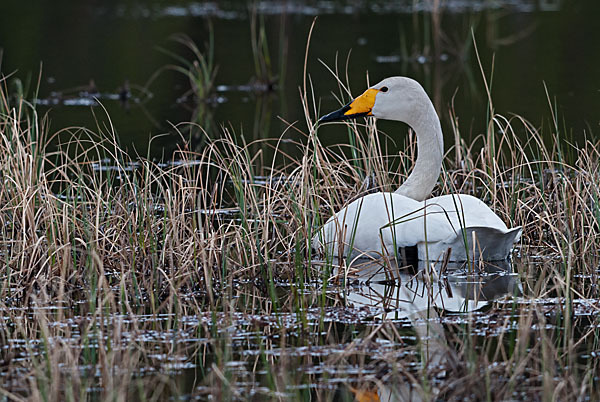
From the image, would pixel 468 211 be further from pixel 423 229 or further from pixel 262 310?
pixel 262 310

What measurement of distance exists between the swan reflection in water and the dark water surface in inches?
106

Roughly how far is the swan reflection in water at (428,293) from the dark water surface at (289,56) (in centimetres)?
268

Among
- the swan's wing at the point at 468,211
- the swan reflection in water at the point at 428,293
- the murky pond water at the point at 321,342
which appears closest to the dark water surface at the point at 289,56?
the swan's wing at the point at 468,211

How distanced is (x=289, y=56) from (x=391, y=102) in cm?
1111

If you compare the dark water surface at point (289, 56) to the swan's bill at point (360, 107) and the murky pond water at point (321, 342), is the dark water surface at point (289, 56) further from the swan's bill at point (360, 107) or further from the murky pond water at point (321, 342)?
the murky pond water at point (321, 342)

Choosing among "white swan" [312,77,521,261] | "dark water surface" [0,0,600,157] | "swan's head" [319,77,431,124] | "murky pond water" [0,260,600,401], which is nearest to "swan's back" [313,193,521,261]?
"white swan" [312,77,521,261]

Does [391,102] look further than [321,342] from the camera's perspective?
Yes

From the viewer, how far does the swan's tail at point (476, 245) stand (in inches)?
225

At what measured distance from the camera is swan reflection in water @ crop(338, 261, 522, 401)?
15.1ft

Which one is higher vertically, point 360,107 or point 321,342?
point 360,107

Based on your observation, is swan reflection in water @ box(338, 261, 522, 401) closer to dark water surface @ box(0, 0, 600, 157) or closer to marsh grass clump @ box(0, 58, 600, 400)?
marsh grass clump @ box(0, 58, 600, 400)

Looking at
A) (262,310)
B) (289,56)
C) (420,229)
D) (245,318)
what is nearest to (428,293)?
(420,229)

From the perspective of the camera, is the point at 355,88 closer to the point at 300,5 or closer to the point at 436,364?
the point at 436,364

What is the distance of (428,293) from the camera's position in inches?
208
